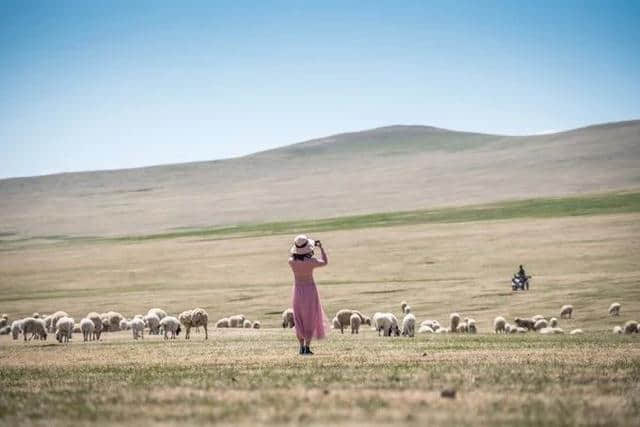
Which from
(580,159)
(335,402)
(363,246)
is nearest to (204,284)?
(363,246)

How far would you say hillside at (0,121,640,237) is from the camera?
10562cm

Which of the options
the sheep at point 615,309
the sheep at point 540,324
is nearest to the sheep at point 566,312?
the sheep at point 615,309

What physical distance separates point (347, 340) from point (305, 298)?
6.49m

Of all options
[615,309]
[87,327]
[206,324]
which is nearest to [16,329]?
[87,327]

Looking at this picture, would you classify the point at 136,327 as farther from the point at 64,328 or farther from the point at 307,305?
the point at 307,305

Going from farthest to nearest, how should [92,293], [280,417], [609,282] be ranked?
[92,293] → [609,282] → [280,417]

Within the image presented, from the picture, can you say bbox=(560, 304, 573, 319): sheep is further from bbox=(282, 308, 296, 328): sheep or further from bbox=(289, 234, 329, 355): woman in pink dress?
bbox=(289, 234, 329, 355): woman in pink dress

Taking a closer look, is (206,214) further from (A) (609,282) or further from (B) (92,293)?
(A) (609,282)

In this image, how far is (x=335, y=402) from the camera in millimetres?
8883

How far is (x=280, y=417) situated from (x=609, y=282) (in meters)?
38.6

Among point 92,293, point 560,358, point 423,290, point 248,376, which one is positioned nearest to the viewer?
point 248,376

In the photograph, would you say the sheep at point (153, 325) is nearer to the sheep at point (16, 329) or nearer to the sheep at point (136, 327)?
the sheep at point (136, 327)

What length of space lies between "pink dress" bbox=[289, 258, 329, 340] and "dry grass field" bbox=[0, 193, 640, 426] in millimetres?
633

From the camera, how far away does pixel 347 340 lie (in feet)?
75.0
